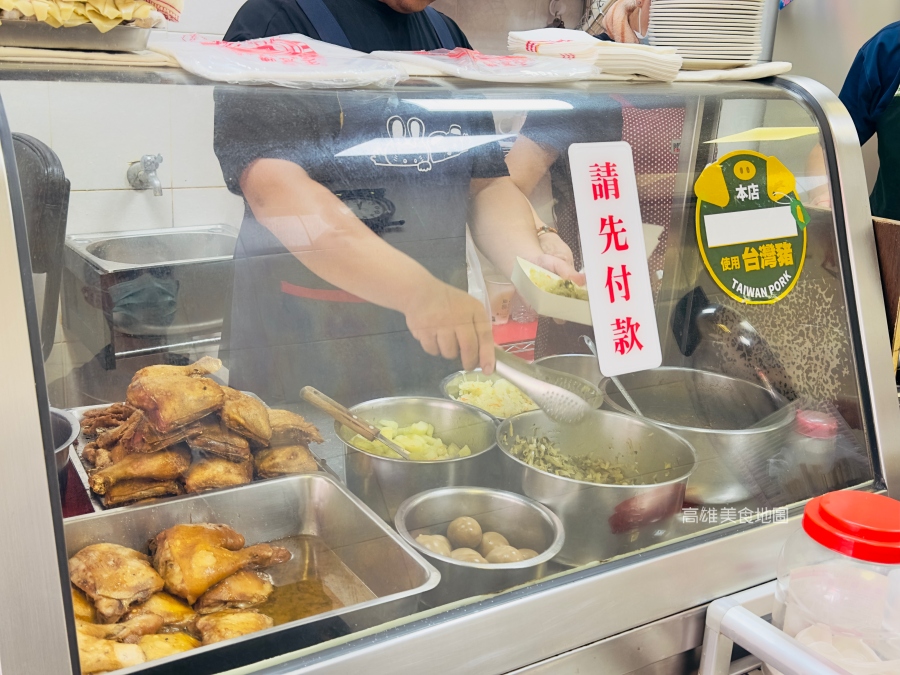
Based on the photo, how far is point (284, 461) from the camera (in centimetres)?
101

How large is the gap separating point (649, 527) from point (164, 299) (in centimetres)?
69

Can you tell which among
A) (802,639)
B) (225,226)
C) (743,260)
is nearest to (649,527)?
(802,639)

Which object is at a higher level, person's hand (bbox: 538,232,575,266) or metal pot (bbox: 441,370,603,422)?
person's hand (bbox: 538,232,575,266)

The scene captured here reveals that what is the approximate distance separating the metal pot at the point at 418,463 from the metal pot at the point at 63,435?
1.04 feet

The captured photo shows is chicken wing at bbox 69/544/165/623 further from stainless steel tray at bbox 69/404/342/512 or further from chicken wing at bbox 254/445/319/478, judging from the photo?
chicken wing at bbox 254/445/319/478

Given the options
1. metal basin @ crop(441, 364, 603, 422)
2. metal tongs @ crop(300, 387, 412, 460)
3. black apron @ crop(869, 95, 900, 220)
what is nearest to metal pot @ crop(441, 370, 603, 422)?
metal basin @ crop(441, 364, 603, 422)

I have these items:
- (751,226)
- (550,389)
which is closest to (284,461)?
(550,389)

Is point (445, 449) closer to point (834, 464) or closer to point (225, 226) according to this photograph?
point (225, 226)

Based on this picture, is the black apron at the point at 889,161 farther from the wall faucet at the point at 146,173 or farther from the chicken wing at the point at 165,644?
the chicken wing at the point at 165,644

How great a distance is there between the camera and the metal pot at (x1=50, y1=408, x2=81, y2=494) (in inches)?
33.9

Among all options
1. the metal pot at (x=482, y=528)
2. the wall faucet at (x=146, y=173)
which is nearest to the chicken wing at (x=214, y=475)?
the metal pot at (x=482, y=528)

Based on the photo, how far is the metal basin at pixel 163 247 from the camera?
2.89 ft

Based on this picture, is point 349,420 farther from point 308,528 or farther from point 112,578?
point 112,578

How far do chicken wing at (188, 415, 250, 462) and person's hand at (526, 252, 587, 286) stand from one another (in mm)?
482
